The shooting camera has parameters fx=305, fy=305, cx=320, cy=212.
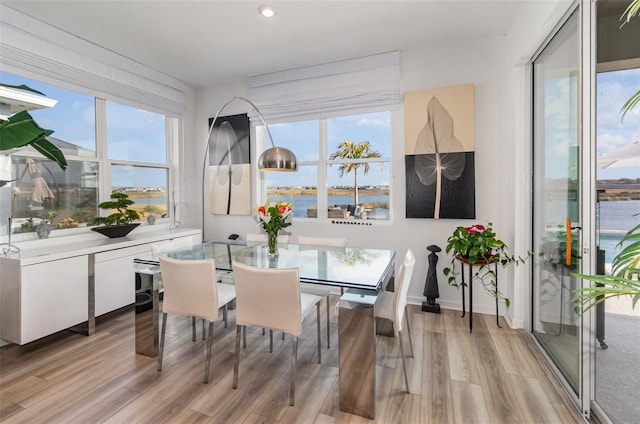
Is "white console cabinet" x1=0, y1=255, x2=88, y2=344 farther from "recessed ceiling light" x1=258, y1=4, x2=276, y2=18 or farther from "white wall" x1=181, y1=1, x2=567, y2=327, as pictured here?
"recessed ceiling light" x1=258, y1=4, x2=276, y2=18

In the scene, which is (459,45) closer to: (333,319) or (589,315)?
(589,315)

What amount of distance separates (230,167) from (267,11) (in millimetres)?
2268

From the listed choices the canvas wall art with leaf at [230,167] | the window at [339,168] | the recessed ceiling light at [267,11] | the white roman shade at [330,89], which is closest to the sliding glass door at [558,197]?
the white roman shade at [330,89]

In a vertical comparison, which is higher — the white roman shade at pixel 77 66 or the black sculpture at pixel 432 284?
the white roman shade at pixel 77 66

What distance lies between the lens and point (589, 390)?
1691 millimetres

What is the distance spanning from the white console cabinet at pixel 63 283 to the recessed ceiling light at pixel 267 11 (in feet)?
8.70

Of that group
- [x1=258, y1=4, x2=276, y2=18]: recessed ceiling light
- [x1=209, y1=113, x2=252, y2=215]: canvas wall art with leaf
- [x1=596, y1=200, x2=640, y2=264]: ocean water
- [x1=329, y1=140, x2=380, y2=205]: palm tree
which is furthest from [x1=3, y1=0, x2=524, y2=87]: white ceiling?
[x1=596, y1=200, x2=640, y2=264]: ocean water

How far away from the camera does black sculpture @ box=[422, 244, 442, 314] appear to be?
3.23 meters

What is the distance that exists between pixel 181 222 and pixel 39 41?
2.54 m

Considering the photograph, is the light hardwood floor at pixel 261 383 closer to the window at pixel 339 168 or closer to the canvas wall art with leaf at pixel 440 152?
the canvas wall art with leaf at pixel 440 152

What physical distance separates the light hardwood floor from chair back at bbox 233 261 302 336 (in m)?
0.45

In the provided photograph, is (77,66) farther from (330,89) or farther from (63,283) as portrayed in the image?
(330,89)

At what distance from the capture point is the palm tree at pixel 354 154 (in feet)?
12.6

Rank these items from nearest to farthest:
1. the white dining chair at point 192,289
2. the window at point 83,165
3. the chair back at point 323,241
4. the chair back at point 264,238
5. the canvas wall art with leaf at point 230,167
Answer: the white dining chair at point 192,289 < the window at point 83,165 < the chair back at point 323,241 < the chair back at point 264,238 < the canvas wall art with leaf at point 230,167
